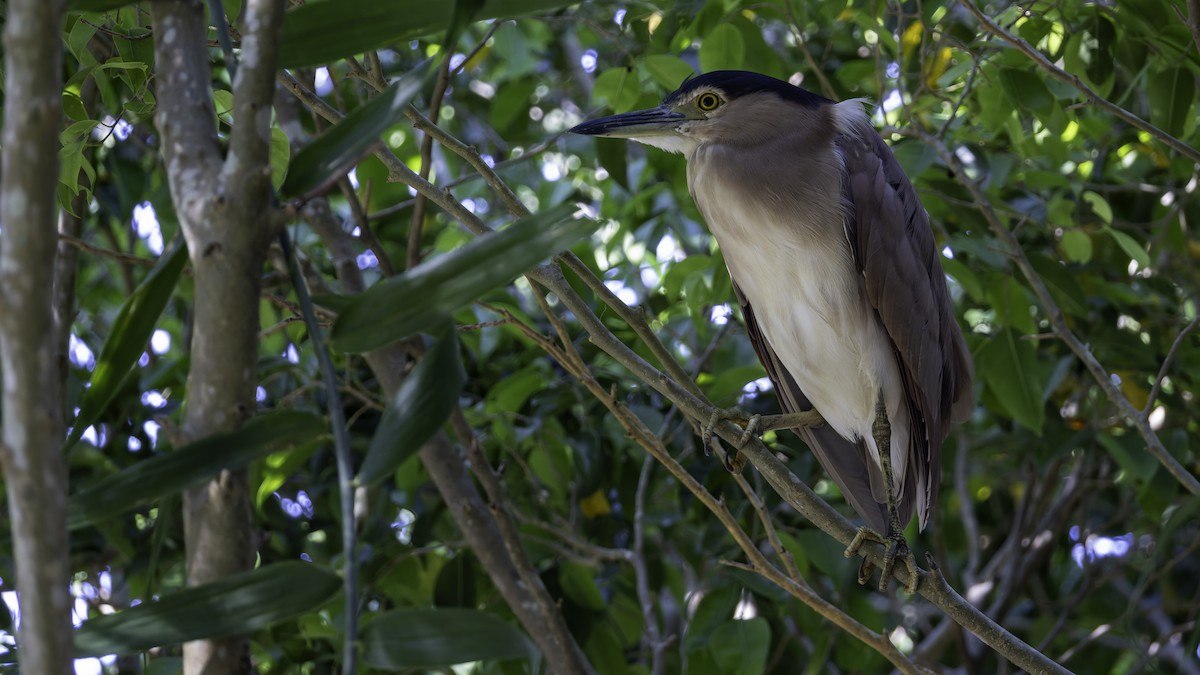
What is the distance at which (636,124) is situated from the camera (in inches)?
102

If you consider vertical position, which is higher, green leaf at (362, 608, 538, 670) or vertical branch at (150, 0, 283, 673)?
vertical branch at (150, 0, 283, 673)

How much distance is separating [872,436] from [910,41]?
1285mm

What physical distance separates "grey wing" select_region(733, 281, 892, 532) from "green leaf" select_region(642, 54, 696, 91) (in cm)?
54

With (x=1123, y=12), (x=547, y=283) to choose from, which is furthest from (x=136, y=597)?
(x=1123, y=12)

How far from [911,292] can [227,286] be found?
6.69 ft

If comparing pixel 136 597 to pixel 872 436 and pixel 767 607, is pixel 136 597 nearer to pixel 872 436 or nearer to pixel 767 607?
pixel 767 607

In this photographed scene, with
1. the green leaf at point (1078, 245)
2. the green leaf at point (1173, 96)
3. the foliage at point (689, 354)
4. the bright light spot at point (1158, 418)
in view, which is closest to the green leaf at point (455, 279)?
the foliage at point (689, 354)

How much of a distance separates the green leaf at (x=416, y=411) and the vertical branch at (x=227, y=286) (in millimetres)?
102

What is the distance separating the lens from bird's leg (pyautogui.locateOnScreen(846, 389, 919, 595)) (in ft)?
7.00

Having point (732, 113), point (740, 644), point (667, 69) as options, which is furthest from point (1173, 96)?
point (740, 644)

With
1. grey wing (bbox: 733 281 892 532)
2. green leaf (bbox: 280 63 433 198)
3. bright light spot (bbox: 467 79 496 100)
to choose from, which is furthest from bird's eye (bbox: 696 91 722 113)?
bright light spot (bbox: 467 79 496 100)

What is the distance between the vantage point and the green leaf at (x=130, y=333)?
87cm

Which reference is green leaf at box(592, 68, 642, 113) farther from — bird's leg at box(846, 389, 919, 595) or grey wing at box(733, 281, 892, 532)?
bird's leg at box(846, 389, 919, 595)

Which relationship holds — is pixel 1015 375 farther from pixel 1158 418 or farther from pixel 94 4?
pixel 94 4
